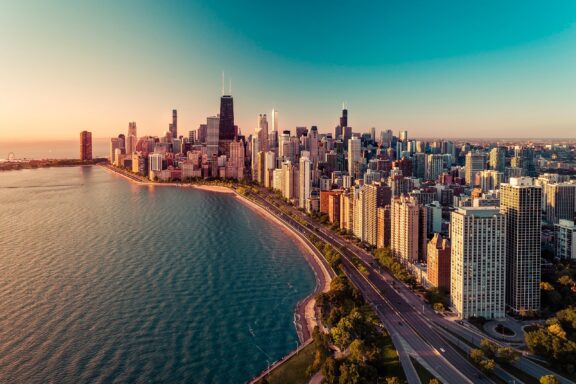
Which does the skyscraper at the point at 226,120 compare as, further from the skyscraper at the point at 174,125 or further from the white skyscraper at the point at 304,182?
the white skyscraper at the point at 304,182

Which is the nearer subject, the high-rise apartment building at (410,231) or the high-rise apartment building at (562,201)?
the high-rise apartment building at (410,231)

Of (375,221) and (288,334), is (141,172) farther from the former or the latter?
(288,334)

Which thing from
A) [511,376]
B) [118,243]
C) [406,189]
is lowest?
[511,376]

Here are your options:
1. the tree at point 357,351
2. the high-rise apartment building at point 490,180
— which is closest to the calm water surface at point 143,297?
the tree at point 357,351

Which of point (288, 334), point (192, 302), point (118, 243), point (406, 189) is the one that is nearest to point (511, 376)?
point (288, 334)

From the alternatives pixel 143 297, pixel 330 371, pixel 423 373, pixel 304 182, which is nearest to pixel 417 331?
pixel 423 373

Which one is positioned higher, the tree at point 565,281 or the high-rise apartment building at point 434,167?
the high-rise apartment building at point 434,167
